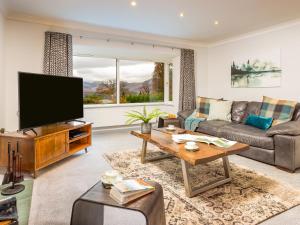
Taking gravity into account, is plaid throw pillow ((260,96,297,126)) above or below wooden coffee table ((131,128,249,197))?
above

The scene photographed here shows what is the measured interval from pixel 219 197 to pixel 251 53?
367 cm

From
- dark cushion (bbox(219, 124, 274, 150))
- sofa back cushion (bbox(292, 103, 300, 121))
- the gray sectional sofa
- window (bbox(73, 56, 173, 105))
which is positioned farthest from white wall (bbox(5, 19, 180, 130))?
sofa back cushion (bbox(292, 103, 300, 121))

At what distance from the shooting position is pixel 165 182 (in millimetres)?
2549

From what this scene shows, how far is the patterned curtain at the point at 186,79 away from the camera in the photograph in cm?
550

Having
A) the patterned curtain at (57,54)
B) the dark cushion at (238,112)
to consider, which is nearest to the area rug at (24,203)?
the patterned curtain at (57,54)

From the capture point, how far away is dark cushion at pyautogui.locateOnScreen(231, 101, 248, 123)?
432cm

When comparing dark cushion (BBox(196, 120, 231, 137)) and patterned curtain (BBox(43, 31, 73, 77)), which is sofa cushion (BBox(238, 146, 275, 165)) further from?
patterned curtain (BBox(43, 31, 73, 77))

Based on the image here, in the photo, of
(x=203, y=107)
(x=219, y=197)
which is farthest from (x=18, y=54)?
(x=219, y=197)

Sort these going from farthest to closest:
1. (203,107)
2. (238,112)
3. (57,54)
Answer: (203,107) → (238,112) → (57,54)

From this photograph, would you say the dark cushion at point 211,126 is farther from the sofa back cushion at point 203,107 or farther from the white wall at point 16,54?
the white wall at point 16,54

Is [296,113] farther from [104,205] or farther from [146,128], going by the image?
[104,205]

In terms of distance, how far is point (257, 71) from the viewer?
4605mm

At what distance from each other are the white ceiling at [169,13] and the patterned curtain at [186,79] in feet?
3.14

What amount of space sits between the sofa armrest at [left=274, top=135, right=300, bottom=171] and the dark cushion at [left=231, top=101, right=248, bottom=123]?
4.58ft
